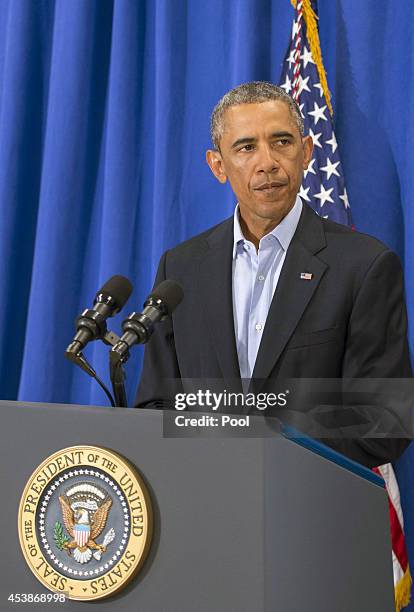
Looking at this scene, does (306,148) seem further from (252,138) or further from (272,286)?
(272,286)

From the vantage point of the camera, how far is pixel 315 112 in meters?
2.74

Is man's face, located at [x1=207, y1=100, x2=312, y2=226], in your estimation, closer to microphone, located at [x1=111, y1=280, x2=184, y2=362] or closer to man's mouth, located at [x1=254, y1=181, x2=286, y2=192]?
man's mouth, located at [x1=254, y1=181, x2=286, y2=192]

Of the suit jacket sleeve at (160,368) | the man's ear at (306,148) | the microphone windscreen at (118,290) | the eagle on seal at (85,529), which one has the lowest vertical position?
the eagle on seal at (85,529)

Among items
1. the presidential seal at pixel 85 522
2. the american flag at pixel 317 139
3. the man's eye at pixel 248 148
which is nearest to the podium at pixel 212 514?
the presidential seal at pixel 85 522

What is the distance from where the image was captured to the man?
2.03 meters

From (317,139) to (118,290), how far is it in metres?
1.53

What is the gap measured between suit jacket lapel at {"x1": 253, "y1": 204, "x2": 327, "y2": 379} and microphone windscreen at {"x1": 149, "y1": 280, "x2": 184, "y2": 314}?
70 cm

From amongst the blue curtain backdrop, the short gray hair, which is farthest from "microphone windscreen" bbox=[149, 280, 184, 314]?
the blue curtain backdrop

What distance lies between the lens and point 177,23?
3.12 meters

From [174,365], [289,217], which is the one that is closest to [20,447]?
[174,365]

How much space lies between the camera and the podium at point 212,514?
104 cm

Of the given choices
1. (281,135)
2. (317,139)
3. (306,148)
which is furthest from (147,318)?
(317,139)

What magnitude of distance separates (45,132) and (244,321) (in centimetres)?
146

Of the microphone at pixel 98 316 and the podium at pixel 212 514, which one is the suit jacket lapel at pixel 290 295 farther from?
the podium at pixel 212 514
